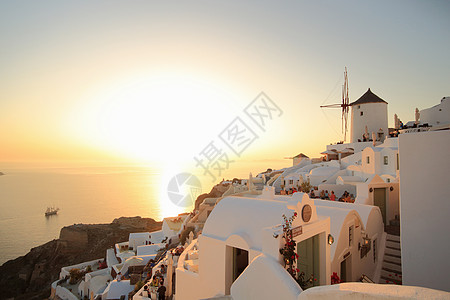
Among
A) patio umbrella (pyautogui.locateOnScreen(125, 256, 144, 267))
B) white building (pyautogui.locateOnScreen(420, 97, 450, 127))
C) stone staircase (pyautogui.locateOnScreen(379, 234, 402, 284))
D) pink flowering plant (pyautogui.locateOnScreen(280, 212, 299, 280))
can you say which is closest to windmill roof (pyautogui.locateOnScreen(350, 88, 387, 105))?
white building (pyautogui.locateOnScreen(420, 97, 450, 127))

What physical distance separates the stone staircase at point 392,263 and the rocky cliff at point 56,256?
40896mm

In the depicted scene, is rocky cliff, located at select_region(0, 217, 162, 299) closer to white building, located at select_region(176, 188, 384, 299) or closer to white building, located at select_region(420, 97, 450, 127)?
white building, located at select_region(176, 188, 384, 299)

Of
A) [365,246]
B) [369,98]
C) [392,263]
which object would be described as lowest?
[392,263]

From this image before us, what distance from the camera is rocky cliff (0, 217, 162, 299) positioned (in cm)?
3919

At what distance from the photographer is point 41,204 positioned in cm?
11681

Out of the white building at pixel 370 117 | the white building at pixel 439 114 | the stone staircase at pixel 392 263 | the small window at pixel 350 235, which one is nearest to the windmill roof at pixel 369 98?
the white building at pixel 370 117

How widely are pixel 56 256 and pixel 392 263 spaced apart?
54.8 metres

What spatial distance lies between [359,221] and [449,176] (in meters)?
4.53

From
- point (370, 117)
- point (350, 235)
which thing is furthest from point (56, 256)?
point (370, 117)

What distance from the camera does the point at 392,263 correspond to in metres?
10.6

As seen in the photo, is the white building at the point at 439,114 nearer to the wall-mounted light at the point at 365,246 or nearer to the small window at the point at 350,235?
the wall-mounted light at the point at 365,246

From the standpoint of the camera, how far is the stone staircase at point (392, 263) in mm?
9727

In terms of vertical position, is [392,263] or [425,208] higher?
[425,208]

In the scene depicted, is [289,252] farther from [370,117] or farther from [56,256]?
[56,256]
